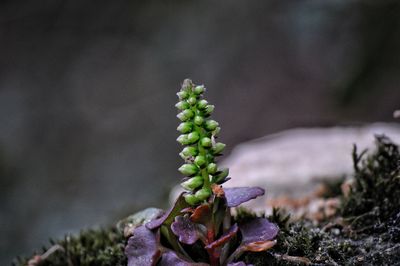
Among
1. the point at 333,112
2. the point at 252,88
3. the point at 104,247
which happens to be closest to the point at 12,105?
the point at 252,88

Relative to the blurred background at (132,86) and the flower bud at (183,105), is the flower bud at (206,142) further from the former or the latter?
the blurred background at (132,86)

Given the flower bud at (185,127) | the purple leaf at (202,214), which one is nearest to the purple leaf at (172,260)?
the purple leaf at (202,214)

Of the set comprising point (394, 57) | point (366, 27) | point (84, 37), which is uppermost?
point (84, 37)

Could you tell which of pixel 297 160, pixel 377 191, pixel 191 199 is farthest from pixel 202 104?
pixel 297 160

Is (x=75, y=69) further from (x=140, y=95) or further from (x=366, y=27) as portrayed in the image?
(x=366, y=27)

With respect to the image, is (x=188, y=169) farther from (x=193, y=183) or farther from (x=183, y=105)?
(x=183, y=105)

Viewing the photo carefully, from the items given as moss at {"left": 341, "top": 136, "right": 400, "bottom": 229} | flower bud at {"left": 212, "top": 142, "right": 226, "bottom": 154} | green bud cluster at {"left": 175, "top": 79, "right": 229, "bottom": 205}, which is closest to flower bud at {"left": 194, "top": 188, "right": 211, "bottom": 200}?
green bud cluster at {"left": 175, "top": 79, "right": 229, "bottom": 205}

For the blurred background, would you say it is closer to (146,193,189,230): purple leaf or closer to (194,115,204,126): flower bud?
(146,193,189,230): purple leaf
